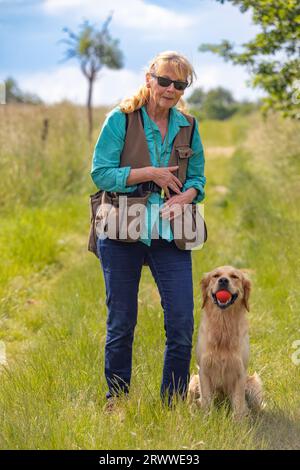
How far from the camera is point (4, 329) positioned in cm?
659

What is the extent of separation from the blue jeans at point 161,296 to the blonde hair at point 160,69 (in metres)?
0.79

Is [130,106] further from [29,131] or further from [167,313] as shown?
[29,131]

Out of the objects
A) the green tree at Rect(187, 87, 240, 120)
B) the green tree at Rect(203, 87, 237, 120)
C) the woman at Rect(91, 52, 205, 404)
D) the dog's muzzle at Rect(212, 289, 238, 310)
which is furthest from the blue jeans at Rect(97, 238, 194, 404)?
the green tree at Rect(203, 87, 237, 120)

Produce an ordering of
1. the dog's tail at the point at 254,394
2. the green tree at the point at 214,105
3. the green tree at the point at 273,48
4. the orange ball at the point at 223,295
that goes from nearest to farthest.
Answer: the orange ball at the point at 223,295 < the dog's tail at the point at 254,394 < the green tree at the point at 273,48 < the green tree at the point at 214,105

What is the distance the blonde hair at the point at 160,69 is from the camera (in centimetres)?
409

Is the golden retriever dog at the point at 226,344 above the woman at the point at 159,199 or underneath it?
underneath

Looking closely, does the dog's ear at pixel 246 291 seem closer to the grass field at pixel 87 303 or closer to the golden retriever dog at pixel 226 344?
the golden retriever dog at pixel 226 344

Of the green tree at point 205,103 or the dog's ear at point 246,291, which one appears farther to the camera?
the green tree at point 205,103

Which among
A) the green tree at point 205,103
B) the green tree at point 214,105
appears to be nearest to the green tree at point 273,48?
the green tree at point 205,103

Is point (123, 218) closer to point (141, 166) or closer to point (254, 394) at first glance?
point (141, 166)

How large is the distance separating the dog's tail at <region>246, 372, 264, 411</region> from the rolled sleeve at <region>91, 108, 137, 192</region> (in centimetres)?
149

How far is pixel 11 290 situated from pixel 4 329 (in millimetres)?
1065

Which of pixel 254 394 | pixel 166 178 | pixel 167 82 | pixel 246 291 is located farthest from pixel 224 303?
pixel 167 82

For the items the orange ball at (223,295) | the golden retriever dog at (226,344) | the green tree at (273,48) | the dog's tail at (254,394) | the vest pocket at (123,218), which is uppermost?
the green tree at (273,48)
